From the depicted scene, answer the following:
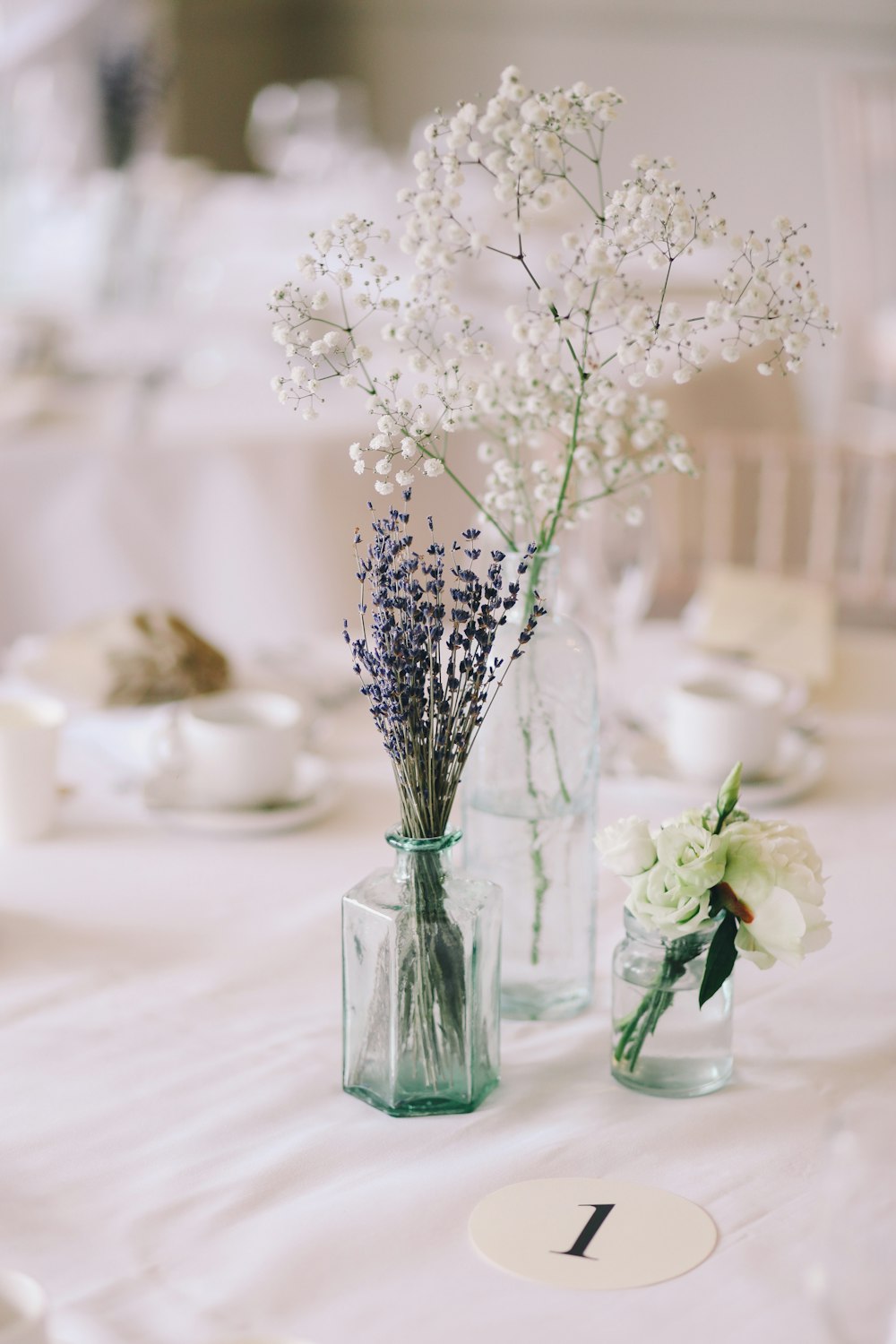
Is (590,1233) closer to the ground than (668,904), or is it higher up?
closer to the ground

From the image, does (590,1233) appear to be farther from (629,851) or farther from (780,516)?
(780,516)

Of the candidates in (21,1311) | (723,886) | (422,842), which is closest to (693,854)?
(723,886)

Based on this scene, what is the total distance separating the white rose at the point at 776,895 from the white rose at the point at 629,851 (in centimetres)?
4

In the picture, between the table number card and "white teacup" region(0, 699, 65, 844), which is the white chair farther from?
the table number card

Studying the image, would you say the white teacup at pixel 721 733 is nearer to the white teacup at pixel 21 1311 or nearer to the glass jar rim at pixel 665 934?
the glass jar rim at pixel 665 934

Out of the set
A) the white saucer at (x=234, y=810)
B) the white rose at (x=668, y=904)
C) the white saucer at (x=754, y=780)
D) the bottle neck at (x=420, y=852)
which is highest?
the bottle neck at (x=420, y=852)

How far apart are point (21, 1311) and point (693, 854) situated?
1.18 ft

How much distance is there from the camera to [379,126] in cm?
589

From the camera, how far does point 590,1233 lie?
62 centimetres

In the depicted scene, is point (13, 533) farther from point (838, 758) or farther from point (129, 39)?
point (129, 39)

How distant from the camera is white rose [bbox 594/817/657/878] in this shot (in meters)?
0.69

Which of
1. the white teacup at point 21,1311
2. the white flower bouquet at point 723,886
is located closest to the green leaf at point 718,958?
the white flower bouquet at point 723,886

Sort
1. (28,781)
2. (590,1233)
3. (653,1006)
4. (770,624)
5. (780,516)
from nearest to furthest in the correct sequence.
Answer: (590,1233)
(653,1006)
(28,781)
(770,624)
(780,516)

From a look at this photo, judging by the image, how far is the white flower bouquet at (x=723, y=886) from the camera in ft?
2.21
